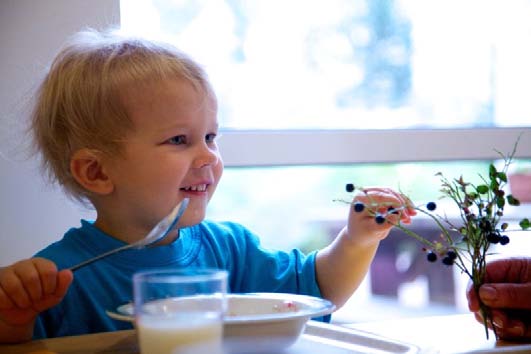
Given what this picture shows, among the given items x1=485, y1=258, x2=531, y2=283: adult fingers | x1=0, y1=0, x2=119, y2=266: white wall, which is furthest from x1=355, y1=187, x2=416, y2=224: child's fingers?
x1=0, y1=0, x2=119, y2=266: white wall

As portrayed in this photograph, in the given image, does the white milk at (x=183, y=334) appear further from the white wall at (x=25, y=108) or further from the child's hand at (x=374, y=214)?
the white wall at (x=25, y=108)

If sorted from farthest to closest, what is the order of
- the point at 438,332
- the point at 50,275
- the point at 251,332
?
1. the point at 438,332
2. the point at 50,275
3. the point at 251,332

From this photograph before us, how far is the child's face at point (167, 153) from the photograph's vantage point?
1.14 m

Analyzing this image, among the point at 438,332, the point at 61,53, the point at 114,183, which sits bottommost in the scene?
the point at 438,332

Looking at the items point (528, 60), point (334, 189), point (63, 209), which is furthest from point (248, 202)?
point (528, 60)

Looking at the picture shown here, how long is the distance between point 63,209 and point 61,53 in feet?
1.10

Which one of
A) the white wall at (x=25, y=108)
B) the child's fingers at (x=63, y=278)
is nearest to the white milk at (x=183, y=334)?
the child's fingers at (x=63, y=278)

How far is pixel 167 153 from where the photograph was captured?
3.75ft

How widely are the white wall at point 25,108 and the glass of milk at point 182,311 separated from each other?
771 mm

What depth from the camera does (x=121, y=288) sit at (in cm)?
115

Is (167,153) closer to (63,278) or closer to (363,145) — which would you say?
(63,278)

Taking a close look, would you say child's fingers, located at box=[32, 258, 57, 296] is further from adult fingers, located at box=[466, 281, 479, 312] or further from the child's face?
adult fingers, located at box=[466, 281, 479, 312]

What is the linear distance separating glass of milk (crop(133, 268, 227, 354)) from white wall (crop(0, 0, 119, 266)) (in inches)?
30.3

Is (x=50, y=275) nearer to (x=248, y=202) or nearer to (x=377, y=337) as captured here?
(x=377, y=337)
